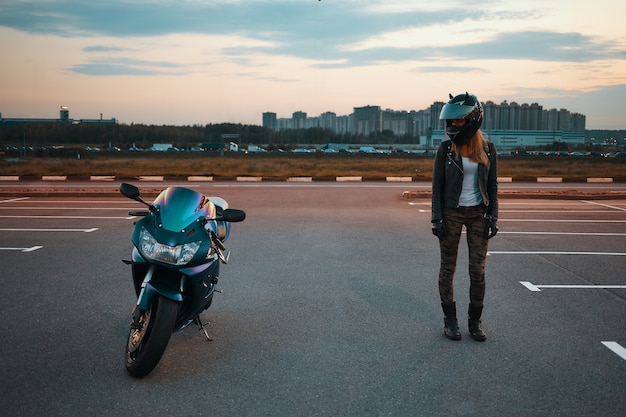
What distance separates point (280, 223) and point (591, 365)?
8.40m

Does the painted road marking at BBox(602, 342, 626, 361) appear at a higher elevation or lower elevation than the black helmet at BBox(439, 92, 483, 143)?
lower

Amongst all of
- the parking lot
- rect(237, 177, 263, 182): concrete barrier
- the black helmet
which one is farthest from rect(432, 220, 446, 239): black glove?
rect(237, 177, 263, 182): concrete barrier

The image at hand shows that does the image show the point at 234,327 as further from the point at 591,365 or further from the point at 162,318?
the point at 591,365

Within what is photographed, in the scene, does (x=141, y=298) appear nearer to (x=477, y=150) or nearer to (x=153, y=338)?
(x=153, y=338)

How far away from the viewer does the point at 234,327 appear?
5.52m

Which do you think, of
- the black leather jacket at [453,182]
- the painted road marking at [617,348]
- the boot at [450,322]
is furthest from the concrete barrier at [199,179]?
the painted road marking at [617,348]

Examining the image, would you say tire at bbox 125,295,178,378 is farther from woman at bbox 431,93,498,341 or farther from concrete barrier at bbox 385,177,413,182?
concrete barrier at bbox 385,177,413,182

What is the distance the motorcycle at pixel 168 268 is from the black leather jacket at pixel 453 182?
1851 millimetres

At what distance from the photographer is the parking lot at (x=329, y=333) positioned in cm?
391

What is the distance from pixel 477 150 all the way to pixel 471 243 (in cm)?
84

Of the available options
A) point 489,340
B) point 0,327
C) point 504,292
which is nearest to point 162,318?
point 0,327

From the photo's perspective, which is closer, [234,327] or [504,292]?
[234,327]

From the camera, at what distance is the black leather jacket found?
524 centimetres

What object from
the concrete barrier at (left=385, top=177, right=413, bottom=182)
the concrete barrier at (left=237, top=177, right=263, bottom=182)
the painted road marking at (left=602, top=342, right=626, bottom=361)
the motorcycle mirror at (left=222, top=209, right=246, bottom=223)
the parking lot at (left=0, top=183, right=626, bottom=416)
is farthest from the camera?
the concrete barrier at (left=385, top=177, right=413, bottom=182)
